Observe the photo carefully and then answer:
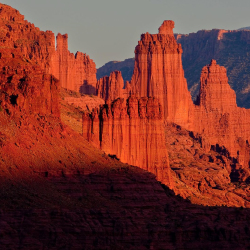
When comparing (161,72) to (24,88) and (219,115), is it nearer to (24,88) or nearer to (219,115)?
(219,115)

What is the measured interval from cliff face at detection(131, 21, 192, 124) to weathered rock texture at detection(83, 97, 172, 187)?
71.7 meters

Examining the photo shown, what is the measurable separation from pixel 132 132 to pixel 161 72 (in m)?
74.8

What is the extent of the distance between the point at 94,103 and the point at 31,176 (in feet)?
265

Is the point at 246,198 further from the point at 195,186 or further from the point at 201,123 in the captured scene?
the point at 201,123

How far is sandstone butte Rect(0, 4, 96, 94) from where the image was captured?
5704 inches

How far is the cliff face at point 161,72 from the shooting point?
16738 centimetres

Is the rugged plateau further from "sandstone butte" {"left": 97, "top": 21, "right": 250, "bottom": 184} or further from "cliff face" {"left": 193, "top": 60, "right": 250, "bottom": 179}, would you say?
Answer: "cliff face" {"left": 193, "top": 60, "right": 250, "bottom": 179}

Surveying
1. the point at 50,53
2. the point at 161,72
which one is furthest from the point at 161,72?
the point at 50,53

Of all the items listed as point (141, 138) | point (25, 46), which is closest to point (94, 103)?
point (25, 46)

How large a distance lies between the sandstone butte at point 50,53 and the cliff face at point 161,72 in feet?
29.3

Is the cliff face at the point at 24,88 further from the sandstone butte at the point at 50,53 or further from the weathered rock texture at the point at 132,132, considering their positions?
the sandstone butte at the point at 50,53

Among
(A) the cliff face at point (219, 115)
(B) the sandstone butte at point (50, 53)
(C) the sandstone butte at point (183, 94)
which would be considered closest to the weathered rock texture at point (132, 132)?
(B) the sandstone butte at point (50, 53)

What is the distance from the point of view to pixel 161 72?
168 metres

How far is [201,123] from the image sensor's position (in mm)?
179000
